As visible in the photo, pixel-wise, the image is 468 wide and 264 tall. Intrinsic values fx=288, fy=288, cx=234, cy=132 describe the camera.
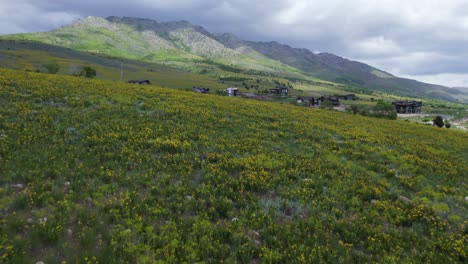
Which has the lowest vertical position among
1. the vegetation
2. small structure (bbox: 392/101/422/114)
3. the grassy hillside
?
the grassy hillside

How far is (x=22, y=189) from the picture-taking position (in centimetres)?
952

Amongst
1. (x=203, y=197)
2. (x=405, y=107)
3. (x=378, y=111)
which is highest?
(x=405, y=107)

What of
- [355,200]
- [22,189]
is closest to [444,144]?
[355,200]

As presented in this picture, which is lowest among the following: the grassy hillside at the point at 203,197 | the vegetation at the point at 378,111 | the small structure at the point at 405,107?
the grassy hillside at the point at 203,197

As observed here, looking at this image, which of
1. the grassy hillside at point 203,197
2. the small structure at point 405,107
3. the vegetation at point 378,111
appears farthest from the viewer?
the small structure at point 405,107

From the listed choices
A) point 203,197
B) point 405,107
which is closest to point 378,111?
point 405,107

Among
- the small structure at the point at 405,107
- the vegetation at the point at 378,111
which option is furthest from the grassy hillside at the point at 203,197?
the small structure at the point at 405,107

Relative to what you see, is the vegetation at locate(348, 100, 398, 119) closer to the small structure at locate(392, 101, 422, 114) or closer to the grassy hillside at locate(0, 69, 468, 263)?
the small structure at locate(392, 101, 422, 114)

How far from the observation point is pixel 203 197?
1078 cm

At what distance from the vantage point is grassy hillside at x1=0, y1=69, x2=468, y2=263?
7797 mm

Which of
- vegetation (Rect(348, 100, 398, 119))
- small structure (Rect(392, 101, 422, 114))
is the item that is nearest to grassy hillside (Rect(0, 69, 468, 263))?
vegetation (Rect(348, 100, 398, 119))

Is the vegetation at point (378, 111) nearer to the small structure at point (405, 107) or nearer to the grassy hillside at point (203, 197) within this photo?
the small structure at point (405, 107)

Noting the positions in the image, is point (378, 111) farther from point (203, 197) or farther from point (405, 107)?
point (203, 197)

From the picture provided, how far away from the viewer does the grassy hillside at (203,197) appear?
25.6ft
